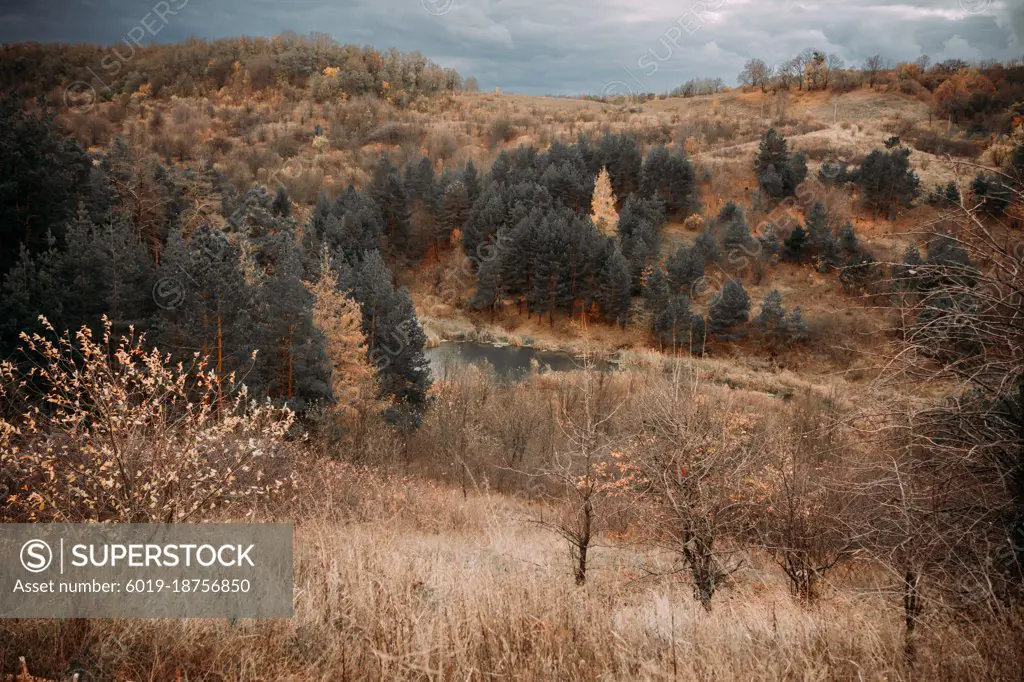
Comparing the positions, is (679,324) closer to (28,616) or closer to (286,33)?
(28,616)

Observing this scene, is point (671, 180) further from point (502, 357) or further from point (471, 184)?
point (502, 357)

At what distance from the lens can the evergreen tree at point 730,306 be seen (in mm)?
43000

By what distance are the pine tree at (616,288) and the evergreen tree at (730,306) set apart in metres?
7.72

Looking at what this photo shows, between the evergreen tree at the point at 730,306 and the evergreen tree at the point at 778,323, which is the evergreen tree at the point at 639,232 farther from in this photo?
the evergreen tree at the point at 778,323

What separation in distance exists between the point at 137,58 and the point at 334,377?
136 metres

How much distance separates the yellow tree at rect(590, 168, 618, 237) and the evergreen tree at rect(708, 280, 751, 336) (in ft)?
46.2

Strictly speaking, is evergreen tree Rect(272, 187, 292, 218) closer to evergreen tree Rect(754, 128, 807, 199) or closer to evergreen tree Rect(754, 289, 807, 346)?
evergreen tree Rect(754, 289, 807, 346)

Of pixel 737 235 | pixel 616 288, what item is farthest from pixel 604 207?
pixel 737 235

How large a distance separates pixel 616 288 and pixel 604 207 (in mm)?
11165

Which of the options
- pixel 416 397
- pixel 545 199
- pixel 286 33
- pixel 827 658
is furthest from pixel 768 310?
pixel 286 33

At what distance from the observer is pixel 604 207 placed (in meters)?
55.4

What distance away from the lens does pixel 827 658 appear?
12.3ft

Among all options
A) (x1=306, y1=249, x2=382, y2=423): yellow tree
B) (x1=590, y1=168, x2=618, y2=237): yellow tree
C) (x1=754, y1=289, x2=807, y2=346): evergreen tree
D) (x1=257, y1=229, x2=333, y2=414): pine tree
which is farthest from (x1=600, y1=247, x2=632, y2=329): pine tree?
(x1=257, y1=229, x2=333, y2=414): pine tree

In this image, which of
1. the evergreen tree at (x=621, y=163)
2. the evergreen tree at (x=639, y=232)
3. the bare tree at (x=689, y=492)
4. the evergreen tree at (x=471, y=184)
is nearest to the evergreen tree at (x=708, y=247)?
the evergreen tree at (x=639, y=232)
